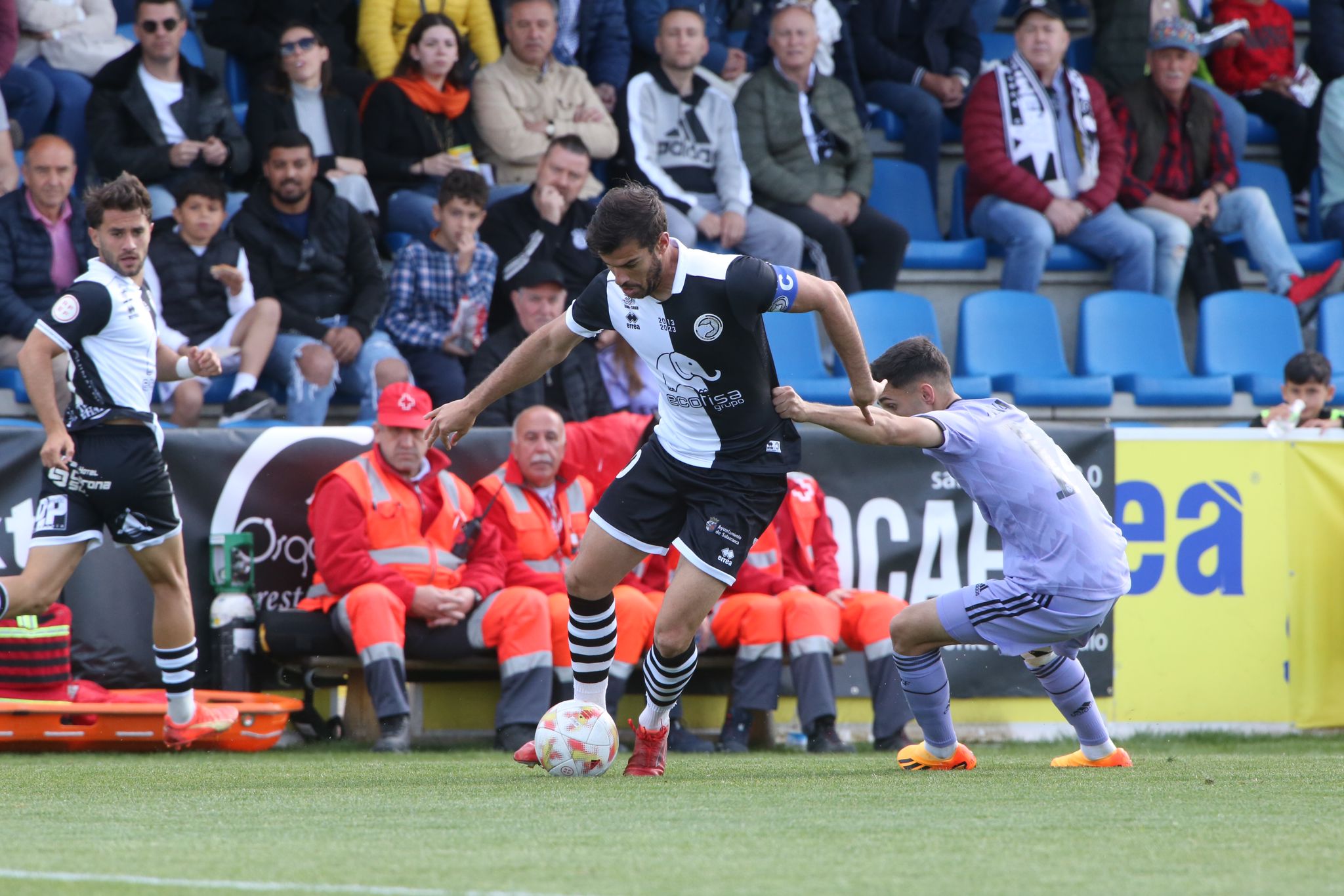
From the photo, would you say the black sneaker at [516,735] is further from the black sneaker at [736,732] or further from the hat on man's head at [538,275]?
the hat on man's head at [538,275]

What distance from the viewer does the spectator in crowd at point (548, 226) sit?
1032 cm

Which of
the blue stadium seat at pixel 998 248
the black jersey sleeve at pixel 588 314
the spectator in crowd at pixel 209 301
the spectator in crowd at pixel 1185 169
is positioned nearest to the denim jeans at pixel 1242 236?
the spectator in crowd at pixel 1185 169

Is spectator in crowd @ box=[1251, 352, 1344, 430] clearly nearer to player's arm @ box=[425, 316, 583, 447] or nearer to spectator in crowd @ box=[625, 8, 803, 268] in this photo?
spectator in crowd @ box=[625, 8, 803, 268]

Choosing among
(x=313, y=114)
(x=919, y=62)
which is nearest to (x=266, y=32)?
(x=313, y=114)

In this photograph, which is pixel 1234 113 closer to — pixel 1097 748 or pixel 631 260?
pixel 1097 748

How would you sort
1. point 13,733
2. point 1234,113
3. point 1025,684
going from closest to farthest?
point 13,733, point 1025,684, point 1234,113

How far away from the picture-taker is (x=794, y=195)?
1152cm

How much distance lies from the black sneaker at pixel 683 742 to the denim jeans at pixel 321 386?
2.72m

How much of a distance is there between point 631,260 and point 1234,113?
365 inches

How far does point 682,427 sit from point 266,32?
20.6ft

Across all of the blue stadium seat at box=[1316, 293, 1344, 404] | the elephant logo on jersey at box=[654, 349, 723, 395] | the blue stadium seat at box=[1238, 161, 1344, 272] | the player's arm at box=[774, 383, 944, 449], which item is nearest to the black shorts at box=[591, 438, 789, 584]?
the elephant logo on jersey at box=[654, 349, 723, 395]

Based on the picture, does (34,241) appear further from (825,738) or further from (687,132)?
(825,738)

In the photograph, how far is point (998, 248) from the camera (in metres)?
12.3

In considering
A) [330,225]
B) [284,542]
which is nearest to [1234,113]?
[330,225]
